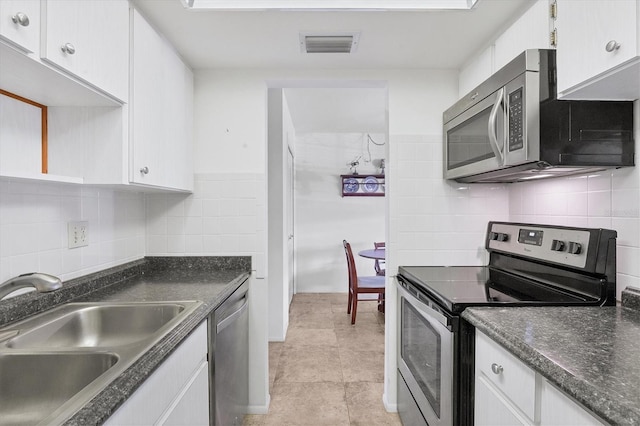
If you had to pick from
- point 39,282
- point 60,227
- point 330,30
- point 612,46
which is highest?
point 330,30

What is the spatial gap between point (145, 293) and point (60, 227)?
1.43 ft

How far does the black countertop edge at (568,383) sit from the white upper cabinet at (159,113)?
4.85ft

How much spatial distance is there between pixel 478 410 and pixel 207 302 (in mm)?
1063

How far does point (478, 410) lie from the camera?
1.20 m

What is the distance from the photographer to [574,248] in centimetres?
138

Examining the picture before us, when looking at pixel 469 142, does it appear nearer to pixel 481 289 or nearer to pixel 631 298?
pixel 481 289

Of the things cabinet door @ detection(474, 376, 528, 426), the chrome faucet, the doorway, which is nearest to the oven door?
cabinet door @ detection(474, 376, 528, 426)

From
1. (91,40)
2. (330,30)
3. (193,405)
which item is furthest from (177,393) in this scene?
(330,30)

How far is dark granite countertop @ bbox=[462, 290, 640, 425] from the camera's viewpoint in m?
0.68

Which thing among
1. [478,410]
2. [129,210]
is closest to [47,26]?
[129,210]

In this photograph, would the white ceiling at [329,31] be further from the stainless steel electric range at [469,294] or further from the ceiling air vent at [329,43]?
the stainless steel electric range at [469,294]

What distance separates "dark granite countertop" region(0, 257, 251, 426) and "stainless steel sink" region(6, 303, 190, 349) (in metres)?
0.07

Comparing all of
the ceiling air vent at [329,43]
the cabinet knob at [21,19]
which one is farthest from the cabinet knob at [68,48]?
the ceiling air vent at [329,43]

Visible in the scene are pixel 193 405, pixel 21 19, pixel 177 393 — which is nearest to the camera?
pixel 21 19
